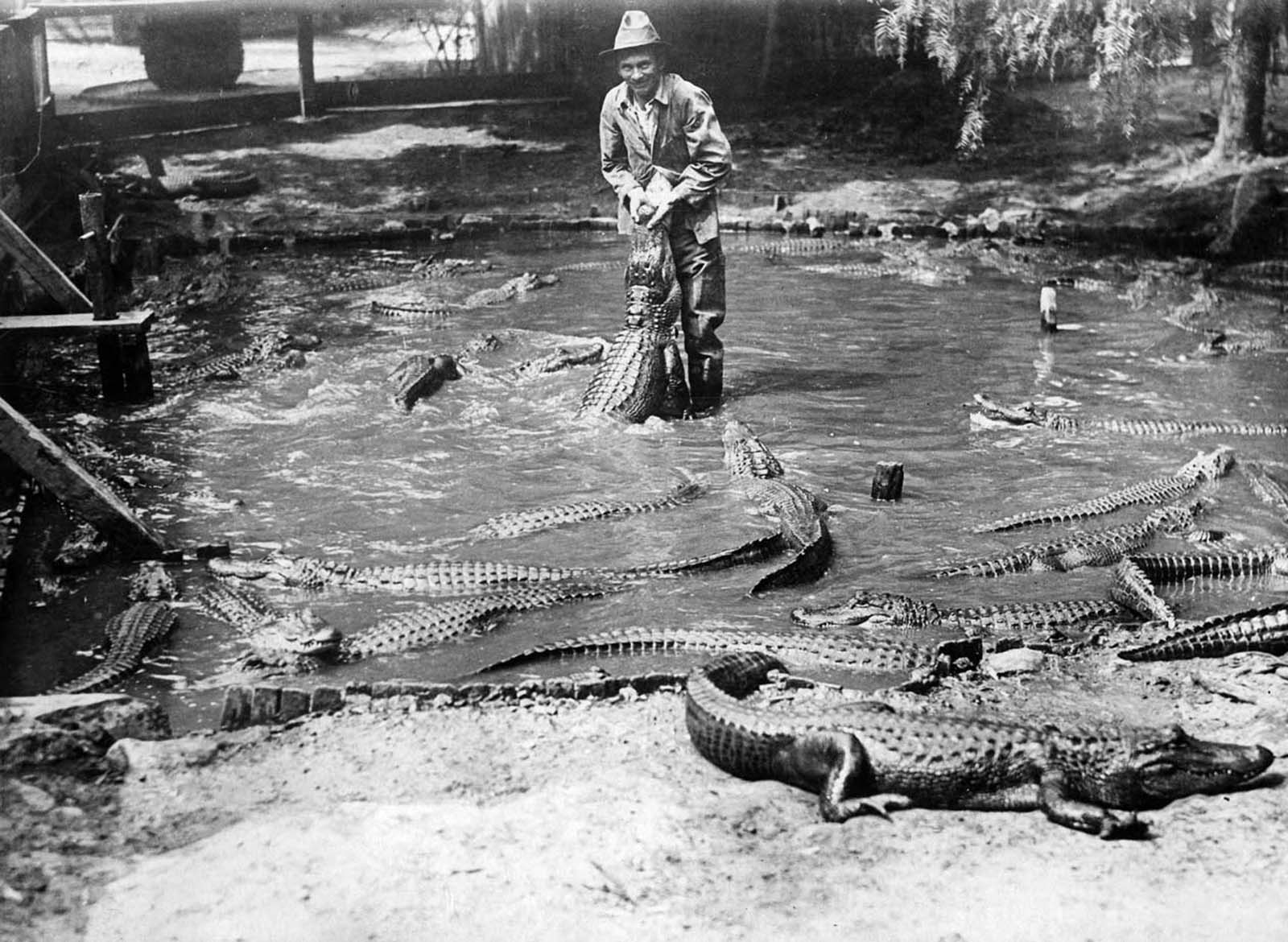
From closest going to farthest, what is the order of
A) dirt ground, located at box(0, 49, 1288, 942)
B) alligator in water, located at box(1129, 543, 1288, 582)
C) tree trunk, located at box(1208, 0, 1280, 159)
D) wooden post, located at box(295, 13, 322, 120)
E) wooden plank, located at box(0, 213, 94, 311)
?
dirt ground, located at box(0, 49, 1288, 942) < alligator in water, located at box(1129, 543, 1288, 582) < wooden plank, located at box(0, 213, 94, 311) < tree trunk, located at box(1208, 0, 1280, 159) < wooden post, located at box(295, 13, 322, 120)

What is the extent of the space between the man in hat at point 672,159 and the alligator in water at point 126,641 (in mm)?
4292

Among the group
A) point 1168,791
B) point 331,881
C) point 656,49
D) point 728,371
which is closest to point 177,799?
point 331,881

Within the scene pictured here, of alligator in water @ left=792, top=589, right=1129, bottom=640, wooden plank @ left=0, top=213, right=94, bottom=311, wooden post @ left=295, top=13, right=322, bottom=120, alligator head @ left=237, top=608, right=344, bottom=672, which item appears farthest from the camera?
wooden post @ left=295, top=13, right=322, bottom=120

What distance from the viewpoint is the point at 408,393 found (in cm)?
920

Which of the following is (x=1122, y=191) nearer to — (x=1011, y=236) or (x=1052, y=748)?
(x=1011, y=236)

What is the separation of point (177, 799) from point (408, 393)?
17.0ft

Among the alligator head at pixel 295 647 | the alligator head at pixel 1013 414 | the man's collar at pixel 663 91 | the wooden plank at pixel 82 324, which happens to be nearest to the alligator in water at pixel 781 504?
the alligator head at pixel 1013 414

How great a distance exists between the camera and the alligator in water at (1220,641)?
17.7 feet

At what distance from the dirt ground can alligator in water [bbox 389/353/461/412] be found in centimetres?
451

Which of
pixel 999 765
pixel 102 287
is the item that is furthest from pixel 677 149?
pixel 999 765

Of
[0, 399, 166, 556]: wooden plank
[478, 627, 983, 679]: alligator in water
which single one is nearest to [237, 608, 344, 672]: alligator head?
[478, 627, 983, 679]: alligator in water

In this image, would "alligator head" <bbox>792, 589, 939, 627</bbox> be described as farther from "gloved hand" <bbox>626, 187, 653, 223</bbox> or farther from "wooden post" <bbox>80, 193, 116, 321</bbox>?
"wooden post" <bbox>80, 193, 116, 321</bbox>

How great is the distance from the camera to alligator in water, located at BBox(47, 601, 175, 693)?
17.1ft

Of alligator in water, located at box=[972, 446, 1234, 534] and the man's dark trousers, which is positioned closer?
alligator in water, located at box=[972, 446, 1234, 534]
